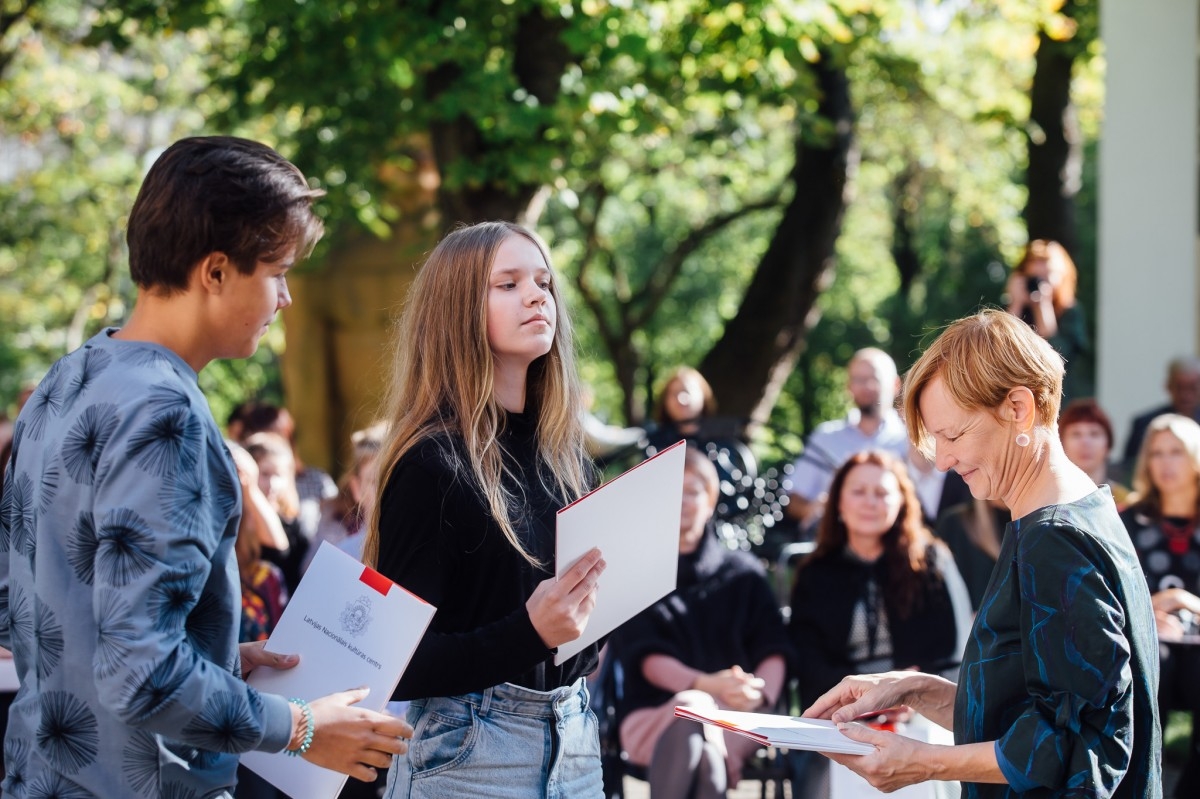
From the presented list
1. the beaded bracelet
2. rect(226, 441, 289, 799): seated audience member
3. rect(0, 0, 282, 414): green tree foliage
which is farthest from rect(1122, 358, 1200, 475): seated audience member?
rect(0, 0, 282, 414): green tree foliage

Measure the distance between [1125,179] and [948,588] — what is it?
200 inches

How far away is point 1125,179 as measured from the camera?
9242 millimetres

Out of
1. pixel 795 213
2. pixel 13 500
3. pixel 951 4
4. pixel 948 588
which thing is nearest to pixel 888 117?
pixel 951 4

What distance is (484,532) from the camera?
2.41 meters

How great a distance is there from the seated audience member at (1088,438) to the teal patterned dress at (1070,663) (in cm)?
416

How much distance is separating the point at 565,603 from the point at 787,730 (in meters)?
0.46

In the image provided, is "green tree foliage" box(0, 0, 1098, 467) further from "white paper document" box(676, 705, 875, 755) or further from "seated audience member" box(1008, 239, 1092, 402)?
"white paper document" box(676, 705, 875, 755)

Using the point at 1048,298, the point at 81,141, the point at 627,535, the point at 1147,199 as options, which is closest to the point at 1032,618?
the point at 627,535

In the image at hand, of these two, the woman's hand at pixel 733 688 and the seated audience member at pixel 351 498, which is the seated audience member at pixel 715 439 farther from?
the woman's hand at pixel 733 688

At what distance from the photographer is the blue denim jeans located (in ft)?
7.83

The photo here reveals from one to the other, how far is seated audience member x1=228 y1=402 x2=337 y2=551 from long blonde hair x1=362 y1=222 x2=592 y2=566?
4.16 meters

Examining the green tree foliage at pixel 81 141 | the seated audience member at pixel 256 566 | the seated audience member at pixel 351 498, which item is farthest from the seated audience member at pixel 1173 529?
the green tree foliage at pixel 81 141

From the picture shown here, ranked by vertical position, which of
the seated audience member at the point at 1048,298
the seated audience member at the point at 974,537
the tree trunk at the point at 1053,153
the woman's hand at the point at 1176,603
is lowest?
the woman's hand at the point at 1176,603

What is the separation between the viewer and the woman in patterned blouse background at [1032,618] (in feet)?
6.91
